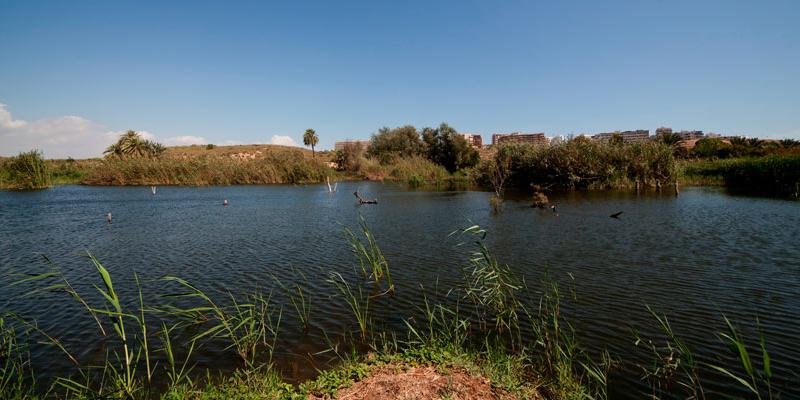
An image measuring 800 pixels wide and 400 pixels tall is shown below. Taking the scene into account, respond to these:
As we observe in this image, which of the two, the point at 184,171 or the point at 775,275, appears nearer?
the point at 775,275

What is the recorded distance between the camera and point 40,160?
56594 mm

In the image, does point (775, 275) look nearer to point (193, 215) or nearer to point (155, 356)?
point (155, 356)

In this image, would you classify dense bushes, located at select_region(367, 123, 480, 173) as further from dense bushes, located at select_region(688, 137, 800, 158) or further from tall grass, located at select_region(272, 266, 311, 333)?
tall grass, located at select_region(272, 266, 311, 333)

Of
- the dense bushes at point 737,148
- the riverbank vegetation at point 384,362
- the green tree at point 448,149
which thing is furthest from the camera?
the green tree at point 448,149

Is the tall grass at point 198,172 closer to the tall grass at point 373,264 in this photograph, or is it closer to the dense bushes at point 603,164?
the dense bushes at point 603,164

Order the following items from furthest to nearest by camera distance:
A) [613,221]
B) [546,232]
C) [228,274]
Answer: [613,221] → [546,232] → [228,274]

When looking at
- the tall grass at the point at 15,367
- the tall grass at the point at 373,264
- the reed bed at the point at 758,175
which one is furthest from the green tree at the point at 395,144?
the tall grass at the point at 15,367

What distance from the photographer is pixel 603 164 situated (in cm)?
4228

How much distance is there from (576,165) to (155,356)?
43.2 m

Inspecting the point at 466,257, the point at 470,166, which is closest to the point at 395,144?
the point at 470,166

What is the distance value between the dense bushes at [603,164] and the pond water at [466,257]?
12839mm

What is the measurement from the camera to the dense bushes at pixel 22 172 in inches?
2163

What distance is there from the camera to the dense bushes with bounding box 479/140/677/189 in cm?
4169

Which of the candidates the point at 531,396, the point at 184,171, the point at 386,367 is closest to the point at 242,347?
the point at 386,367
